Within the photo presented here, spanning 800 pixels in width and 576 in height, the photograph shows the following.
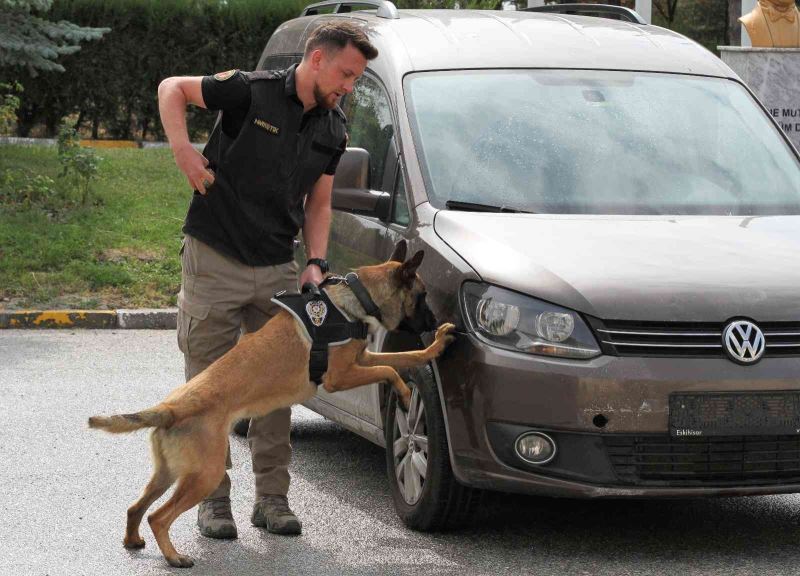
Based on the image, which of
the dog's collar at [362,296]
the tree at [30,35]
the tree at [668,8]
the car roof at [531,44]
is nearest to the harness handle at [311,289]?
the dog's collar at [362,296]

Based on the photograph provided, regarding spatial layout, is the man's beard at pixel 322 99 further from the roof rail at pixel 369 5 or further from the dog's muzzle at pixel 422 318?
the roof rail at pixel 369 5

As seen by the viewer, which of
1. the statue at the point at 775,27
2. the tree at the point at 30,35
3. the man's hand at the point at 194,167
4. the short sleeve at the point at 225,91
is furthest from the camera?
the tree at the point at 30,35

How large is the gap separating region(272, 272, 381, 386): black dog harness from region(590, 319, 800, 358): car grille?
0.91m

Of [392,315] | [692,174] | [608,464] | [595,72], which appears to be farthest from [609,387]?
[595,72]

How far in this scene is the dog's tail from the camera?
4977 mm

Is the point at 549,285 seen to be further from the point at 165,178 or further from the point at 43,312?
the point at 165,178

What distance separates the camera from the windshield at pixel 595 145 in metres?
5.98

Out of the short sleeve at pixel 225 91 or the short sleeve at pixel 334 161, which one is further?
the short sleeve at pixel 334 161

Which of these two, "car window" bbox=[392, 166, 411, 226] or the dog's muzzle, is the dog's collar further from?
"car window" bbox=[392, 166, 411, 226]

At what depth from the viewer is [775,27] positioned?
1398 cm

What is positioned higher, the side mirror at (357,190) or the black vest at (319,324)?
the side mirror at (357,190)

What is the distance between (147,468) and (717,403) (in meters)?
3.00

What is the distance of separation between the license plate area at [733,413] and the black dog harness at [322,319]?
1193mm

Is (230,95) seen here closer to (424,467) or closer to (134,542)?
(424,467)
